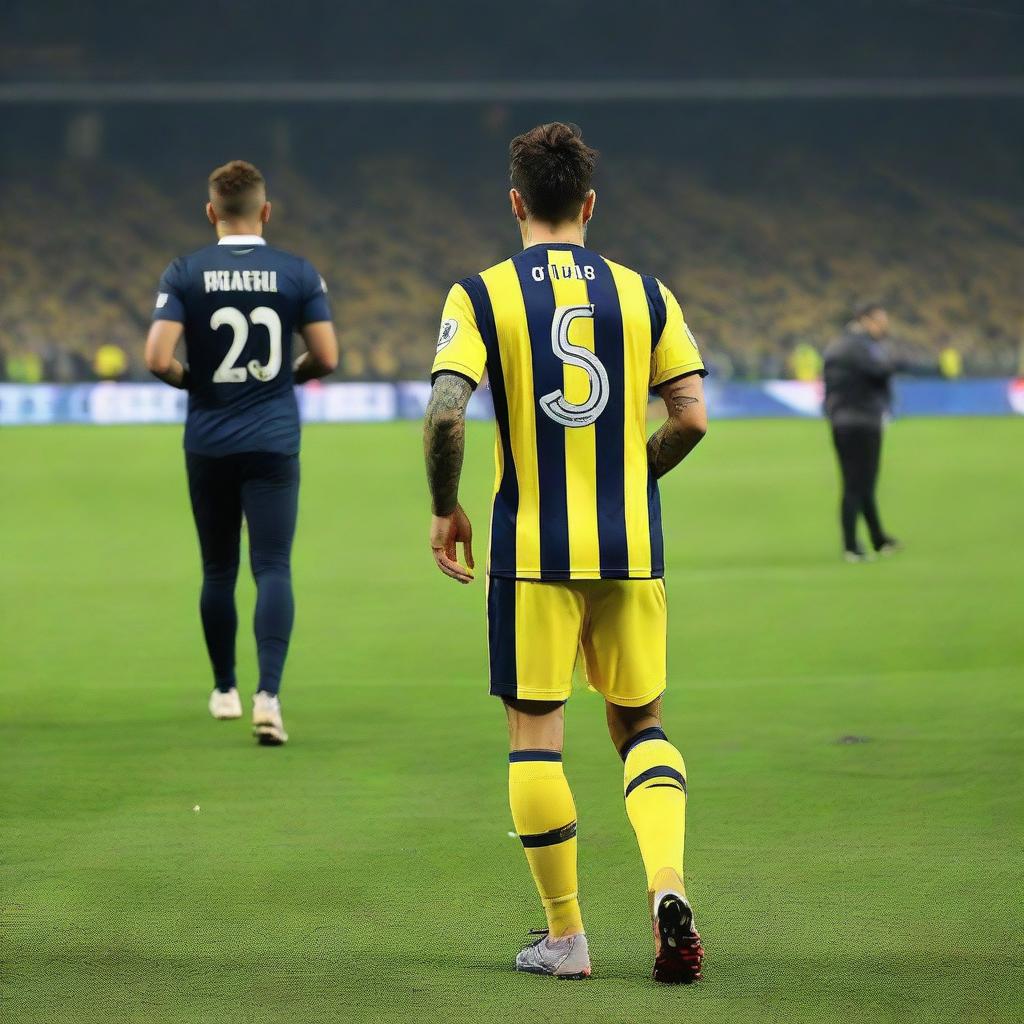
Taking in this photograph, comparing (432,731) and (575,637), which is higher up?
(575,637)

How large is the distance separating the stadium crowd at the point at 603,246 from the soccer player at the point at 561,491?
31796mm

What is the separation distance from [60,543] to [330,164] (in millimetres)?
30539

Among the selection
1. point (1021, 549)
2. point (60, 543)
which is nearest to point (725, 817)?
point (1021, 549)

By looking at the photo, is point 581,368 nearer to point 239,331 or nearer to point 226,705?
point 239,331

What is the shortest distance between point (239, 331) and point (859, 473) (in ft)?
22.3

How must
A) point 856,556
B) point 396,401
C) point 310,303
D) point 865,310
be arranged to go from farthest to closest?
point 396,401 → point 865,310 → point 856,556 → point 310,303

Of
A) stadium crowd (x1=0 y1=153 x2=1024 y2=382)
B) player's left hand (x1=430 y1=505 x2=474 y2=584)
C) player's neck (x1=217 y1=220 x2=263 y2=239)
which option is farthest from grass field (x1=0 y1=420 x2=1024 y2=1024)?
stadium crowd (x1=0 y1=153 x2=1024 y2=382)

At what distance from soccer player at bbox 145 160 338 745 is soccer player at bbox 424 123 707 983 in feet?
7.96

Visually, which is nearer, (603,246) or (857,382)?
(857,382)

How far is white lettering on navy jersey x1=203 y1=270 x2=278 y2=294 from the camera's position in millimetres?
5871

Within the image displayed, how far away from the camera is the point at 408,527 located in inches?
543

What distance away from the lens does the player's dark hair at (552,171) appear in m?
3.52

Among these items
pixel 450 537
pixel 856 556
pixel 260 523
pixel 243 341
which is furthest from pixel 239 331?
pixel 856 556

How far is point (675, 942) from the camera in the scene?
10.8 feet
